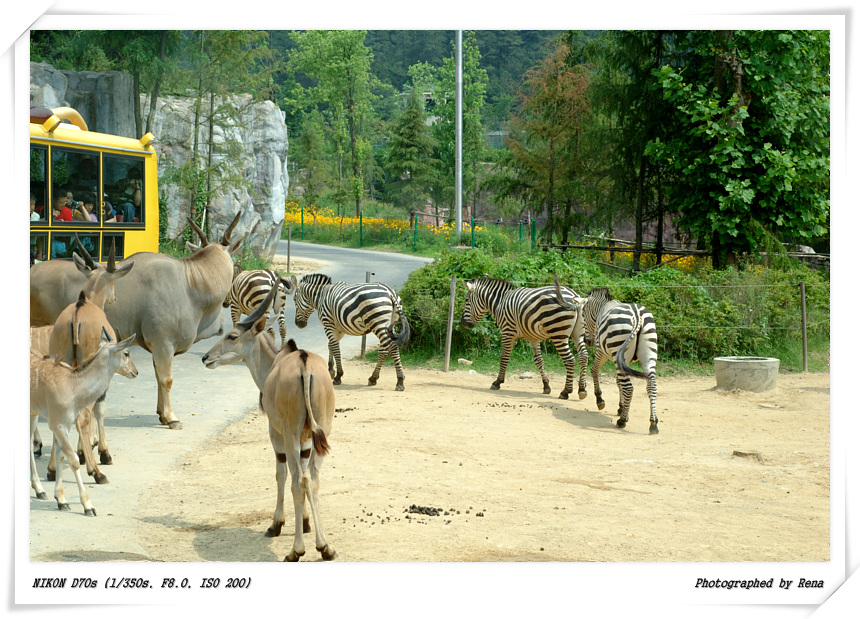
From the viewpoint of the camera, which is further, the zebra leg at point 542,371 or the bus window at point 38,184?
the zebra leg at point 542,371

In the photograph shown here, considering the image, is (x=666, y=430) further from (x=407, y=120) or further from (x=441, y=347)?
(x=407, y=120)

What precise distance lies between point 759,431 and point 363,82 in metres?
36.0

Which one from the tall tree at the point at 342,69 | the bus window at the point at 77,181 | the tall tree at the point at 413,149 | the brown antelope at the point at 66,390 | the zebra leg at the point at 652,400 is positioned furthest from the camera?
the tall tree at the point at 413,149

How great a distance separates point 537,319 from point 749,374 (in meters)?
3.07

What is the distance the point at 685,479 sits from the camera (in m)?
7.32

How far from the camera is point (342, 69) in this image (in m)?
40.7

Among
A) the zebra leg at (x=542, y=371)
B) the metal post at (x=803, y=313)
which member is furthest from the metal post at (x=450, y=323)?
the metal post at (x=803, y=313)

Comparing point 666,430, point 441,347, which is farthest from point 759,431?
point 441,347

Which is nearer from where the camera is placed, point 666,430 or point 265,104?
point 666,430

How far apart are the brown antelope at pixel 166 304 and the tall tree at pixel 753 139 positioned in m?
9.01

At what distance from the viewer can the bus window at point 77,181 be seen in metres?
9.69

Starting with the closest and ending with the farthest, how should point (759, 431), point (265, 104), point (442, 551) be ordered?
point (442, 551) < point (759, 431) < point (265, 104)

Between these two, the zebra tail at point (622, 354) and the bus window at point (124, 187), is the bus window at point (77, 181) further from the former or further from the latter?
the zebra tail at point (622, 354)
